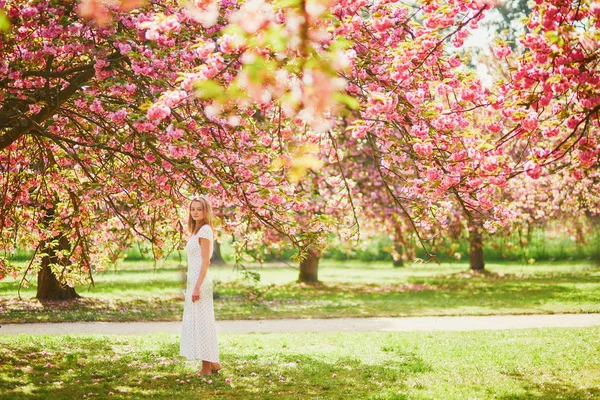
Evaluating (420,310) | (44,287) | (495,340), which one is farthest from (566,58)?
(44,287)

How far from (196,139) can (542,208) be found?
18.3 meters

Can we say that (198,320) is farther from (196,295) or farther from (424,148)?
(424,148)

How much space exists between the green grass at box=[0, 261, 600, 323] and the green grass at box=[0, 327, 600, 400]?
359cm

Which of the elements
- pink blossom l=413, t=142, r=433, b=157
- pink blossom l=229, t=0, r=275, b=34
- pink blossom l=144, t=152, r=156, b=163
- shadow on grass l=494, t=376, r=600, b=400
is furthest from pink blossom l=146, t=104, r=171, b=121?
shadow on grass l=494, t=376, r=600, b=400

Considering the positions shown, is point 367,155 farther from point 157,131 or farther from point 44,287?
point 157,131

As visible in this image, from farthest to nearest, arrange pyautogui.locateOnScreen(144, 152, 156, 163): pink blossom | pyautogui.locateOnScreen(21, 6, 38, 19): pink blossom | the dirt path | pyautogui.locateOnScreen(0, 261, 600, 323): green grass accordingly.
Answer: pyautogui.locateOnScreen(0, 261, 600, 323): green grass, the dirt path, pyautogui.locateOnScreen(144, 152, 156, 163): pink blossom, pyautogui.locateOnScreen(21, 6, 38, 19): pink blossom

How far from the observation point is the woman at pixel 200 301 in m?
7.56

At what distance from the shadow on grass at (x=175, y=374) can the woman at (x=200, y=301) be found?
0.32m

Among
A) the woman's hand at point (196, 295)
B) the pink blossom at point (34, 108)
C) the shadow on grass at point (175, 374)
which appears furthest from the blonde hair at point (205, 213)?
the pink blossom at point (34, 108)

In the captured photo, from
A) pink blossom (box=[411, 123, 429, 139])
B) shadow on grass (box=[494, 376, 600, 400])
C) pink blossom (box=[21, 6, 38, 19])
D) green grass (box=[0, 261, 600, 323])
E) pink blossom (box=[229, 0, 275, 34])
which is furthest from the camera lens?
green grass (box=[0, 261, 600, 323])

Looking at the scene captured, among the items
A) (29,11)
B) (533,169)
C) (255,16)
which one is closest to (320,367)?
(533,169)

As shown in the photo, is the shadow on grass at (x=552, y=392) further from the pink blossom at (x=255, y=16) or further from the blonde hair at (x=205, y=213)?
the pink blossom at (x=255, y=16)

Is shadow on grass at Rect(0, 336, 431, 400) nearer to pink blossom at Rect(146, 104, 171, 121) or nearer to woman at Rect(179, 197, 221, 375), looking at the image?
woman at Rect(179, 197, 221, 375)

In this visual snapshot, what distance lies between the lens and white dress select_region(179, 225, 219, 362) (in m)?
7.59
